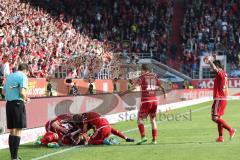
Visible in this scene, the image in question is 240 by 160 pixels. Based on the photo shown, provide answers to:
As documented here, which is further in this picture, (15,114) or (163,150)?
(163,150)

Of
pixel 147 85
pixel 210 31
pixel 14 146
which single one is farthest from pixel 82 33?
pixel 14 146

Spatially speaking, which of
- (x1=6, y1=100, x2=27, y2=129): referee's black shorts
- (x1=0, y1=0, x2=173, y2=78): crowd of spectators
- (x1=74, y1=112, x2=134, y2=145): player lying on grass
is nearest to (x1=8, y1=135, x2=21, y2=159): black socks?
(x1=6, y1=100, x2=27, y2=129): referee's black shorts

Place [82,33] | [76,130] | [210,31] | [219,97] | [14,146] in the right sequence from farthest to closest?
[210,31] → [82,33] → [219,97] → [76,130] → [14,146]

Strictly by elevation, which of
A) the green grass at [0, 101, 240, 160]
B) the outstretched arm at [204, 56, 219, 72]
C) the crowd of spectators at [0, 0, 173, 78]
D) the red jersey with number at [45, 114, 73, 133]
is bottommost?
the green grass at [0, 101, 240, 160]

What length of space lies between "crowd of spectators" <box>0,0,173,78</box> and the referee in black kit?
13.1 meters

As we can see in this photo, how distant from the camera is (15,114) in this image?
1286cm

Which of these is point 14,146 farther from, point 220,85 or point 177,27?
point 177,27

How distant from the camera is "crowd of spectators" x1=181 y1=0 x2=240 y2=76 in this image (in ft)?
174

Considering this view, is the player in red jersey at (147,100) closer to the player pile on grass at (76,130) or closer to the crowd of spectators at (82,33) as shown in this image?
the player pile on grass at (76,130)

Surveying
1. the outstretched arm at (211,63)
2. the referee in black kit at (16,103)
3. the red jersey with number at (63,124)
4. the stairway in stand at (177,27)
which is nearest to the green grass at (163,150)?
the red jersey with number at (63,124)

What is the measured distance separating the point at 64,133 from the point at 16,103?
328cm

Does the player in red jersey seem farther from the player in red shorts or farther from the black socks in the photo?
the black socks

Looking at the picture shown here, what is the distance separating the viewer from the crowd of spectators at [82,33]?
3231cm

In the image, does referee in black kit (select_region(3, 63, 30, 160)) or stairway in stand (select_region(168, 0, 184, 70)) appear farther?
stairway in stand (select_region(168, 0, 184, 70))
